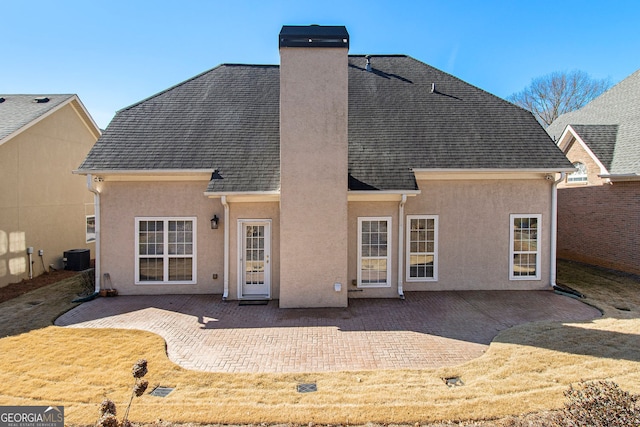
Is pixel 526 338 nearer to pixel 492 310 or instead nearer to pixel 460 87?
pixel 492 310

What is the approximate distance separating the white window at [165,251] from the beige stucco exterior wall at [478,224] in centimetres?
704

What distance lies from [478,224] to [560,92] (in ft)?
113

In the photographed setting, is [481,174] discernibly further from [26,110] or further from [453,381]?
[26,110]

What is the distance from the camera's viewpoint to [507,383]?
19.6ft

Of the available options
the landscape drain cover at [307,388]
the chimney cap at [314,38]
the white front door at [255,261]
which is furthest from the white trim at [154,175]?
the landscape drain cover at [307,388]

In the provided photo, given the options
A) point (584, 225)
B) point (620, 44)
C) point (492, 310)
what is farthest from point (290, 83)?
point (620, 44)

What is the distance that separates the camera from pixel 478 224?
11.7 m

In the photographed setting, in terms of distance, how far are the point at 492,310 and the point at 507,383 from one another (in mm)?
4126

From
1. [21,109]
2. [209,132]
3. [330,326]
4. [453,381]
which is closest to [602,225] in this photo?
[453,381]

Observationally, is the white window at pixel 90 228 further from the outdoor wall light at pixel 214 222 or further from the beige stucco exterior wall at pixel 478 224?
the beige stucco exterior wall at pixel 478 224

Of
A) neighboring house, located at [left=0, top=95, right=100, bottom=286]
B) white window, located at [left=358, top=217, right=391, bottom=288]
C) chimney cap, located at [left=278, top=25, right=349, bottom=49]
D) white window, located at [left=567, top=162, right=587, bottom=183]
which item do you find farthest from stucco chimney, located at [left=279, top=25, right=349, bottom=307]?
white window, located at [left=567, top=162, right=587, bottom=183]

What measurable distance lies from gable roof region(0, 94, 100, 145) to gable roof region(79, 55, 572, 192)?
153 inches

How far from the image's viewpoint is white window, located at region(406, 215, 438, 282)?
38.0ft

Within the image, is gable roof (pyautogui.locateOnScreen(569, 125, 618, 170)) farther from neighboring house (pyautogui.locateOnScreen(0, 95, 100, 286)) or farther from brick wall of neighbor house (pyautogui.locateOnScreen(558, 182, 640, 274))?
neighboring house (pyautogui.locateOnScreen(0, 95, 100, 286))
